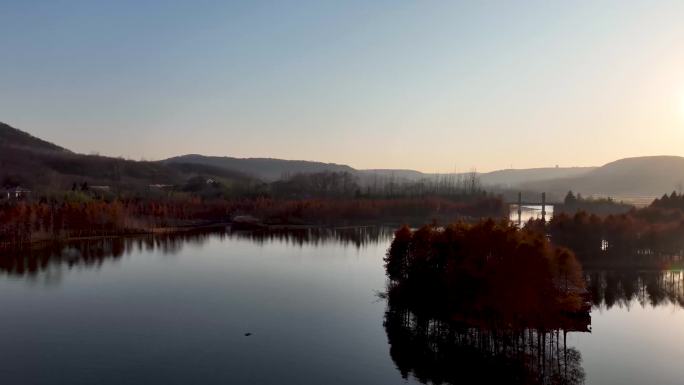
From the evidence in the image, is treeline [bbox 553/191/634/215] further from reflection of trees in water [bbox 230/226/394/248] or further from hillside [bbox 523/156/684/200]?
hillside [bbox 523/156/684/200]

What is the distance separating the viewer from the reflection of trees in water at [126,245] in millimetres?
36781

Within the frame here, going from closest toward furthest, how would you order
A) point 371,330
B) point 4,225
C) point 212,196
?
point 371,330
point 4,225
point 212,196

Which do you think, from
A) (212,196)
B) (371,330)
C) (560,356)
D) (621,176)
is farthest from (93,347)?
(621,176)

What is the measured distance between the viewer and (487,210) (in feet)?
293

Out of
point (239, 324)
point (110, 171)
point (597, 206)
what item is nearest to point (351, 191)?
point (597, 206)

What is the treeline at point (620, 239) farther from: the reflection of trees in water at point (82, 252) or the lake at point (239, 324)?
the reflection of trees in water at point (82, 252)

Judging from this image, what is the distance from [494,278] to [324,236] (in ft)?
133

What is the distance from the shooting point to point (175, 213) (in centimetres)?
7281

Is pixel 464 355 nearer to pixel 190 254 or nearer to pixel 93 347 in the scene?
pixel 93 347

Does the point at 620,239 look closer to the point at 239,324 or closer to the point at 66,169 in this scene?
the point at 239,324

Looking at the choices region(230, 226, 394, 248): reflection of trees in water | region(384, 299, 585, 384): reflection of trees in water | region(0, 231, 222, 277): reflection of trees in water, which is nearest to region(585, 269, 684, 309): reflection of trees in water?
region(384, 299, 585, 384): reflection of trees in water

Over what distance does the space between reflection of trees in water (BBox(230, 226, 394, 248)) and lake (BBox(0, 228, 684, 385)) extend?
1329cm

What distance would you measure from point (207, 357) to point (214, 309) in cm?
668

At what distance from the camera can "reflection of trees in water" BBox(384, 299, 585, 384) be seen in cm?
1759
